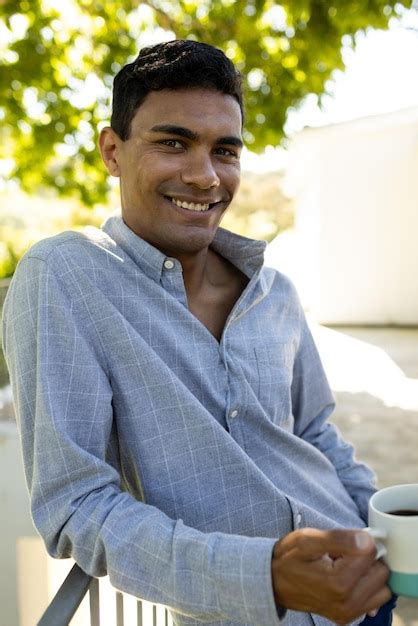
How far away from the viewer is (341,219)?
1065 centimetres

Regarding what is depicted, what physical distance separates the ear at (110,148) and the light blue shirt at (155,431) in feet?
0.43

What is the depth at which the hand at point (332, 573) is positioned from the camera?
35.7 inches

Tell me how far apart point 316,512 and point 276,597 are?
1.58 feet

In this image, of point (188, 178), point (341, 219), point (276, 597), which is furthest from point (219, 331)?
point (341, 219)

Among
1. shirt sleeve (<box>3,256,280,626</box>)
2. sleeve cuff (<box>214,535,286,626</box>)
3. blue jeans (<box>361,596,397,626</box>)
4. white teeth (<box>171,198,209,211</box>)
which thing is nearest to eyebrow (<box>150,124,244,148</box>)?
white teeth (<box>171,198,209,211</box>)

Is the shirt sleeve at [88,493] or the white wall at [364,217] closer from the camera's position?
the shirt sleeve at [88,493]

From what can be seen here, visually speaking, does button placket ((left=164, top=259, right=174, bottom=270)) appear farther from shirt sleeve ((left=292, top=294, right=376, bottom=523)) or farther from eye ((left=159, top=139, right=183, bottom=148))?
shirt sleeve ((left=292, top=294, right=376, bottom=523))

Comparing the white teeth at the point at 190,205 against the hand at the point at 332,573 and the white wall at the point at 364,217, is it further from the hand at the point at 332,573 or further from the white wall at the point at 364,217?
the white wall at the point at 364,217

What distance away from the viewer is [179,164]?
139 centimetres

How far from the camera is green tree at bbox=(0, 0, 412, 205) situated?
18.6ft

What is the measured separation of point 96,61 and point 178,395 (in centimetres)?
602

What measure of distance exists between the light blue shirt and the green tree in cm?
407

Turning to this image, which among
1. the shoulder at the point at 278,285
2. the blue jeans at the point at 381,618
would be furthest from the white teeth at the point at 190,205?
the blue jeans at the point at 381,618

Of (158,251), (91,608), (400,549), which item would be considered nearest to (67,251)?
(158,251)
